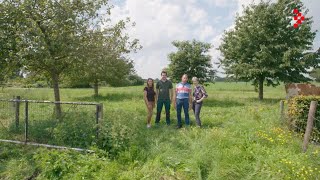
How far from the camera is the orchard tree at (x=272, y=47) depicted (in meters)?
19.2

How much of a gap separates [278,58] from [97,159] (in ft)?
56.2

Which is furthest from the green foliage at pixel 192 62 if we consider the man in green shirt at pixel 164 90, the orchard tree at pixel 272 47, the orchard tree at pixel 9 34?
the orchard tree at pixel 9 34

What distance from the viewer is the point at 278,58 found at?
19.3m

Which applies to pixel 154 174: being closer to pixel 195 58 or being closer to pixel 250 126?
pixel 250 126

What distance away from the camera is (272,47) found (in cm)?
1919

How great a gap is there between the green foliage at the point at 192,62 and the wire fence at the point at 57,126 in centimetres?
1332

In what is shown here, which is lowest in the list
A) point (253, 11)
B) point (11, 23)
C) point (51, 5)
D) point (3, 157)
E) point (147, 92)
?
point (3, 157)

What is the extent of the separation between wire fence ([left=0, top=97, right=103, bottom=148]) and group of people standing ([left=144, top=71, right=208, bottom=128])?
7.72 feet

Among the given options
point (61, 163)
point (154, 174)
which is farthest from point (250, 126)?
point (61, 163)

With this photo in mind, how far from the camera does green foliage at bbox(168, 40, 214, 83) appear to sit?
817 inches

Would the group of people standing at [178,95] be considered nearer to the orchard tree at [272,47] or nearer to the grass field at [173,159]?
the grass field at [173,159]

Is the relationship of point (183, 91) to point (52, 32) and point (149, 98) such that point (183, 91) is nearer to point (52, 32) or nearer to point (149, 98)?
point (149, 98)

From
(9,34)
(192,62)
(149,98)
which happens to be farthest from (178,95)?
(192,62)

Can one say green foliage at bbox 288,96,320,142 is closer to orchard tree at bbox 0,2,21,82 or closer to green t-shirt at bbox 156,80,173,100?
green t-shirt at bbox 156,80,173,100
